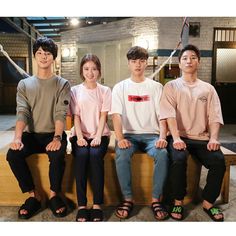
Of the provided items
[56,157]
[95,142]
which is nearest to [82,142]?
[95,142]

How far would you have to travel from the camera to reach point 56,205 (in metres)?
1.79

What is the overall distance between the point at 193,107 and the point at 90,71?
2.51 ft

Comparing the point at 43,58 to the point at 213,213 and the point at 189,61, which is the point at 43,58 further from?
the point at 213,213

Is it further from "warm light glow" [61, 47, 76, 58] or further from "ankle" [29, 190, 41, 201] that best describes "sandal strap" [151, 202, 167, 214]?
"warm light glow" [61, 47, 76, 58]

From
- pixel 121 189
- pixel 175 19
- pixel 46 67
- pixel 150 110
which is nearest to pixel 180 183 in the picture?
pixel 121 189

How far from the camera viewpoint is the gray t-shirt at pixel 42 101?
1.95m

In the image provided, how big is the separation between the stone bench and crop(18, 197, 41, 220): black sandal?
11 cm

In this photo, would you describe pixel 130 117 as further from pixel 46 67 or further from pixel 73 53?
pixel 73 53

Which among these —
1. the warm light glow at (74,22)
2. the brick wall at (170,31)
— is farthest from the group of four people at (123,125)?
the warm light glow at (74,22)

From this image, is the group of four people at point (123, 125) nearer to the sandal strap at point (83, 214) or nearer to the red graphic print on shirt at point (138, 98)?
the red graphic print on shirt at point (138, 98)

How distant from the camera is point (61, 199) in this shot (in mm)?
1865

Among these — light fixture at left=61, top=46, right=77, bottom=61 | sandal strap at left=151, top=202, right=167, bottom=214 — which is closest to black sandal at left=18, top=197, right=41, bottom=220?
sandal strap at left=151, top=202, right=167, bottom=214

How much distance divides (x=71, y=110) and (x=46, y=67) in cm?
35

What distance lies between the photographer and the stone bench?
1.91 metres
